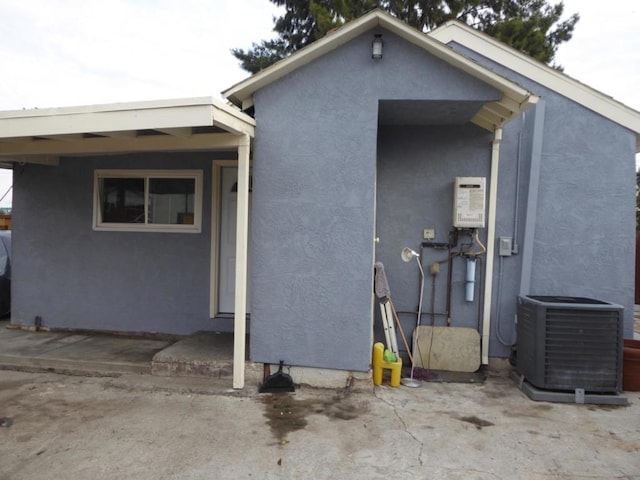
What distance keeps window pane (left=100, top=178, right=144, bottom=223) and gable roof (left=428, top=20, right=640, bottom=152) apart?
4.16 m

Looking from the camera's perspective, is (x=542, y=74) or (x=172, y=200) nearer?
(x=542, y=74)

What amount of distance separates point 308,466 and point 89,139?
12.8 feet

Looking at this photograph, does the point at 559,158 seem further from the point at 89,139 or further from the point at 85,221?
the point at 85,221

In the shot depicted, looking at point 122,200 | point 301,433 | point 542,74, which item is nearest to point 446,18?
point 542,74

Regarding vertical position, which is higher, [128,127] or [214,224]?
[128,127]

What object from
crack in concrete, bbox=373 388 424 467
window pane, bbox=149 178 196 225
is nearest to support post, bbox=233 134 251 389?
crack in concrete, bbox=373 388 424 467

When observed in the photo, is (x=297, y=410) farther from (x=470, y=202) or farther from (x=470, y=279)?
(x=470, y=202)

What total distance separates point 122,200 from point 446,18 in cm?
1003

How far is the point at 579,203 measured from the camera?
4953mm

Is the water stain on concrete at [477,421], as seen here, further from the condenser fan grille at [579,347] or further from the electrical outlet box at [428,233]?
the electrical outlet box at [428,233]

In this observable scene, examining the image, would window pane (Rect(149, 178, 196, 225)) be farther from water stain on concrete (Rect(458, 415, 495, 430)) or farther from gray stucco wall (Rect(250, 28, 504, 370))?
water stain on concrete (Rect(458, 415, 495, 430))

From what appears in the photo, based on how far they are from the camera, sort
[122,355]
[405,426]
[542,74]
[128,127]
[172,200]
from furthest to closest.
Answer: [172,200] < [122,355] < [542,74] < [128,127] < [405,426]

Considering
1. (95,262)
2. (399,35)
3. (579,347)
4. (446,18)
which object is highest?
(446,18)

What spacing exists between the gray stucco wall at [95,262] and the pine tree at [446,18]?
24.4 ft
